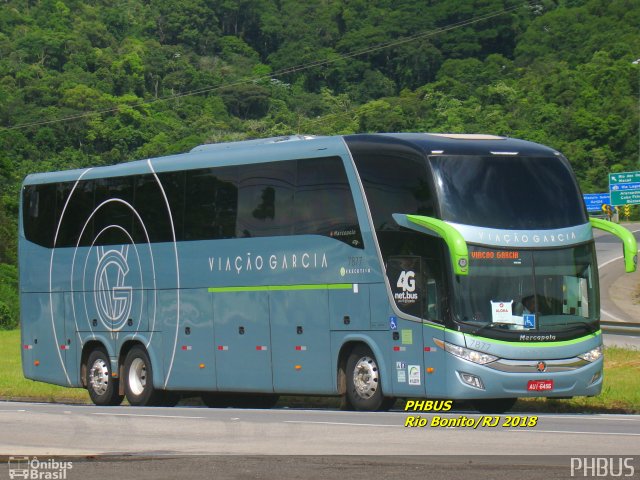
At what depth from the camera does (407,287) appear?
811 inches

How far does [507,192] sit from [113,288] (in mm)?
8504

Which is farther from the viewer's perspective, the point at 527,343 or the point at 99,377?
the point at 99,377

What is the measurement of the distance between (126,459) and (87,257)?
1268cm

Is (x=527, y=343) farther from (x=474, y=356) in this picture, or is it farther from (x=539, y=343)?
(x=474, y=356)

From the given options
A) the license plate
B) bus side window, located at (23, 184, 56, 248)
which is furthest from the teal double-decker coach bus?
bus side window, located at (23, 184, 56, 248)

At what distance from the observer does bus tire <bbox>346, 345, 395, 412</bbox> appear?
21.0 m

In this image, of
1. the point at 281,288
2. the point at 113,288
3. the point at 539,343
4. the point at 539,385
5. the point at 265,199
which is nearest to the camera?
the point at 539,385

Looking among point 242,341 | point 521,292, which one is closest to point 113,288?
point 242,341

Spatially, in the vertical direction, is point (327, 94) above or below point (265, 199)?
above

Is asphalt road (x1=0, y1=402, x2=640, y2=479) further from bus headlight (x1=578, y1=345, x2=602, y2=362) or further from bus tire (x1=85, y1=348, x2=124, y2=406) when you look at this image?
bus tire (x1=85, y1=348, x2=124, y2=406)

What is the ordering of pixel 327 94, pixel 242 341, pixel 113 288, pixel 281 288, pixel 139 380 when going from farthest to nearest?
pixel 327 94, pixel 113 288, pixel 139 380, pixel 242 341, pixel 281 288

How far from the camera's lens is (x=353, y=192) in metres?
21.3

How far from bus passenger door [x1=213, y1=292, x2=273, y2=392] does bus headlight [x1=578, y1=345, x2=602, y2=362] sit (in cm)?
523

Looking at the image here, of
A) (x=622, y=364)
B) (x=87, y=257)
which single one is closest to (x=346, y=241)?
(x=87, y=257)
